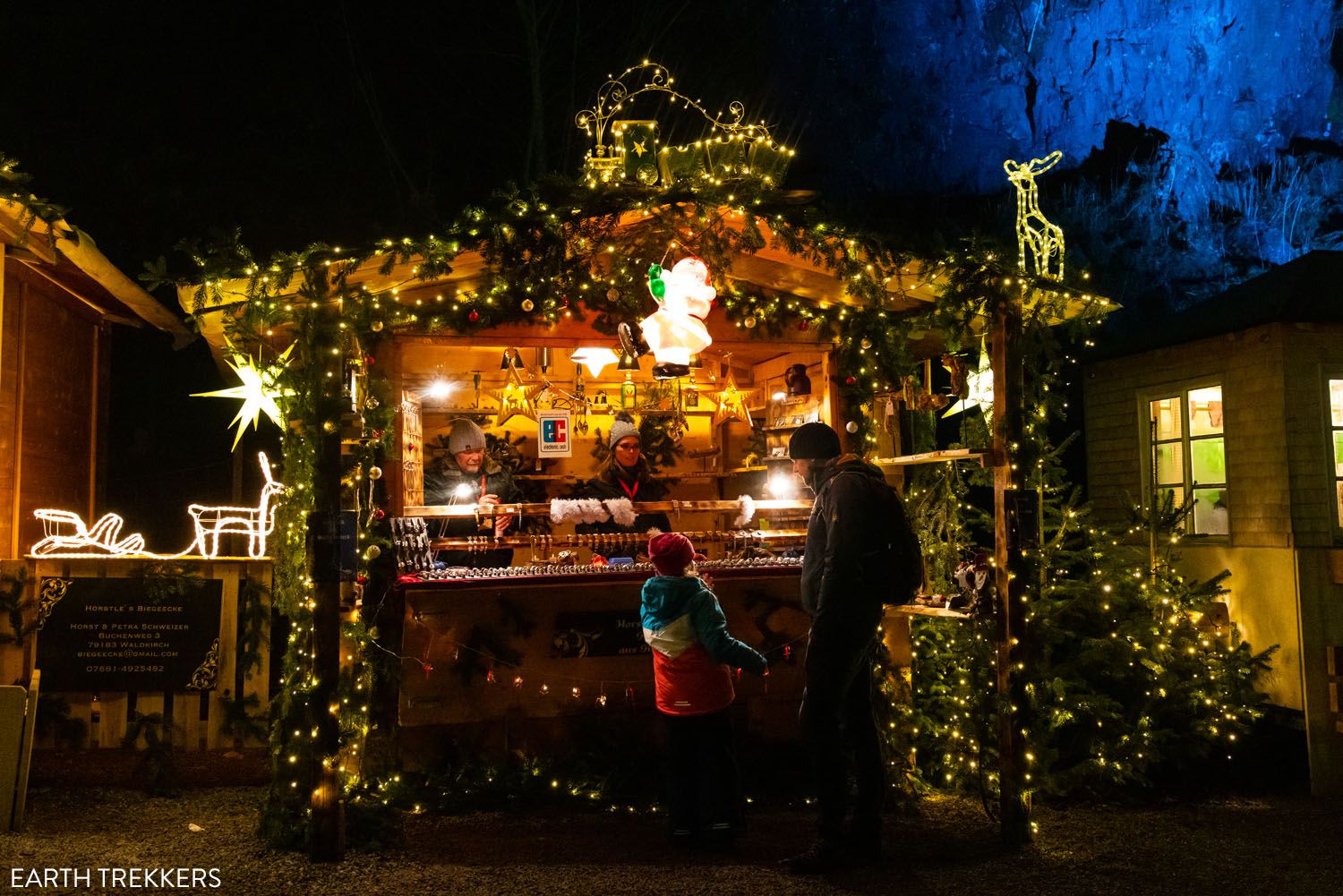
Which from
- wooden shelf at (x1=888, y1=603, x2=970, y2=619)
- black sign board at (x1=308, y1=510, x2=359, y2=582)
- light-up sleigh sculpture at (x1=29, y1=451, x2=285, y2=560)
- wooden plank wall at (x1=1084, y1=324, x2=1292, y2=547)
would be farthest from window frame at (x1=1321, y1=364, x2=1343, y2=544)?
light-up sleigh sculpture at (x1=29, y1=451, x2=285, y2=560)

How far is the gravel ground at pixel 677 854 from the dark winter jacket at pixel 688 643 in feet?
2.96

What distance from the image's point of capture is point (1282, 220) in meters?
23.6

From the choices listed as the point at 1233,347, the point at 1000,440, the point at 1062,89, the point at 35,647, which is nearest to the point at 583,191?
the point at 1000,440

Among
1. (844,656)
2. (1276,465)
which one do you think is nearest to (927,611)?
(844,656)

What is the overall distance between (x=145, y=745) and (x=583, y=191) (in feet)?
16.7

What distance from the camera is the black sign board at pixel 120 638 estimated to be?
6879mm

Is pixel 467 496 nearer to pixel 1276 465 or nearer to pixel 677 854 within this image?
pixel 677 854

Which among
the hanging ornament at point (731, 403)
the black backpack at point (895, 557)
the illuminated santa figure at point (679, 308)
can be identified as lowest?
the black backpack at point (895, 557)

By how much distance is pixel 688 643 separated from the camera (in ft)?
17.1

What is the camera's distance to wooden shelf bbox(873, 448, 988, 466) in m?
5.89

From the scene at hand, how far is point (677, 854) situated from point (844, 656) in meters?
1.56

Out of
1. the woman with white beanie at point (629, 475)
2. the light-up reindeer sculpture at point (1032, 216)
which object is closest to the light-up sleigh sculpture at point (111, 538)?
the woman with white beanie at point (629, 475)

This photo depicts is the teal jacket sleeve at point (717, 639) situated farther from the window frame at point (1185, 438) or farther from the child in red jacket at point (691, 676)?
the window frame at point (1185, 438)

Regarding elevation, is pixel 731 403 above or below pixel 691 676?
above
